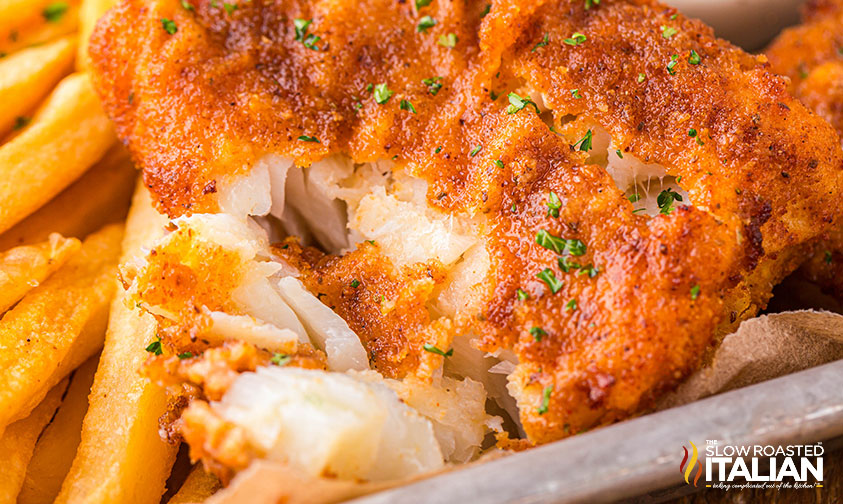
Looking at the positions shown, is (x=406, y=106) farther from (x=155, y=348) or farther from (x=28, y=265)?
(x=28, y=265)

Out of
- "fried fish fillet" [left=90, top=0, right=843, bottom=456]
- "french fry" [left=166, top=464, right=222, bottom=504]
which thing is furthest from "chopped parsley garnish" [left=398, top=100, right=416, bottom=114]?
"french fry" [left=166, top=464, right=222, bottom=504]

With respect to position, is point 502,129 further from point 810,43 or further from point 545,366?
point 810,43

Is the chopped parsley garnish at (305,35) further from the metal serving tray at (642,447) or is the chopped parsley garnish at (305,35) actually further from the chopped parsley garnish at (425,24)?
the metal serving tray at (642,447)

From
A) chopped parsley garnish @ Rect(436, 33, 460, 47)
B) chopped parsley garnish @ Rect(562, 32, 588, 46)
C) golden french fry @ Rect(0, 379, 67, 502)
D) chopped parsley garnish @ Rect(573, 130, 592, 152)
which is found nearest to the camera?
golden french fry @ Rect(0, 379, 67, 502)

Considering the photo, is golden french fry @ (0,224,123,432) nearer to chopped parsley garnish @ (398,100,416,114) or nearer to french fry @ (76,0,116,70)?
french fry @ (76,0,116,70)

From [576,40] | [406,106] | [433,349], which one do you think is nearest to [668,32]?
[576,40]

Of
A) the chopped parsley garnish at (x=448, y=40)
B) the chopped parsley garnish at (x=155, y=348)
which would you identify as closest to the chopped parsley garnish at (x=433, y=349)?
the chopped parsley garnish at (x=155, y=348)
